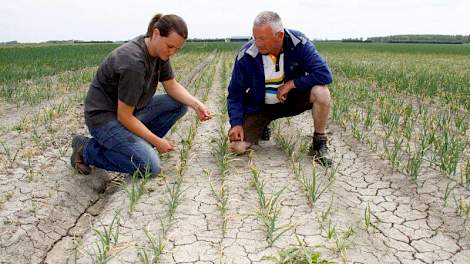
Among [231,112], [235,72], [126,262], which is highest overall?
[235,72]

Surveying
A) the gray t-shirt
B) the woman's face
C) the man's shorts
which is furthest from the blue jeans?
the man's shorts

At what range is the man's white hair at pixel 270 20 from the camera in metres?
3.67

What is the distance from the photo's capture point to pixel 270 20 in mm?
3680

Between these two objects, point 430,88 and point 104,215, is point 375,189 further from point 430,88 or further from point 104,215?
point 430,88

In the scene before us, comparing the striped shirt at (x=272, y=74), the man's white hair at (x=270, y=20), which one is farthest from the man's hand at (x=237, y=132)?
the man's white hair at (x=270, y=20)

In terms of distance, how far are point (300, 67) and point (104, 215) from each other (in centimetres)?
218

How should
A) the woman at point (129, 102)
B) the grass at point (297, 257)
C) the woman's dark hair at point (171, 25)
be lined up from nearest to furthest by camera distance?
the grass at point (297, 257), the woman's dark hair at point (171, 25), the woman at point (129, 102)

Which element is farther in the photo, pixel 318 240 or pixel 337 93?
pixel 337 93

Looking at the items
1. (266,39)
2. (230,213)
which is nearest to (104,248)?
(230,213)

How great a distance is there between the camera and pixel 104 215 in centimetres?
307

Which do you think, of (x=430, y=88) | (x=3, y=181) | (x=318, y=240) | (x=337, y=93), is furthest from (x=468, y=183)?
(x=430, y=88)

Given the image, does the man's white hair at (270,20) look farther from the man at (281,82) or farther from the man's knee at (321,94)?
the man's knee at (321,94)

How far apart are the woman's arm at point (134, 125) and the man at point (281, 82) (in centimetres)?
76

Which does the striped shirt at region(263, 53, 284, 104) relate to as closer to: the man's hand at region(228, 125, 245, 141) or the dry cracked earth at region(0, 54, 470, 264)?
the man's hand at region(228, 125, 245, 141)
